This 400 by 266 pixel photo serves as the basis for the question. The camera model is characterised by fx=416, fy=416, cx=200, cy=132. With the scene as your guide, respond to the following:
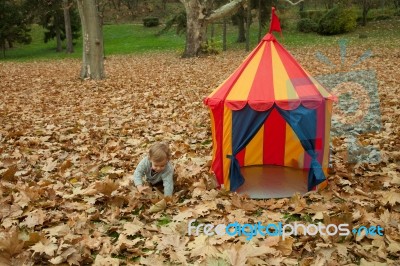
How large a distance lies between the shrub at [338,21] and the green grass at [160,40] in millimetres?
797

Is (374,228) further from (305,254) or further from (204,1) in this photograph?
(204,1)

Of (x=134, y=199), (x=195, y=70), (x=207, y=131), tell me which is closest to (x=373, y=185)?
(x=134, y=199)

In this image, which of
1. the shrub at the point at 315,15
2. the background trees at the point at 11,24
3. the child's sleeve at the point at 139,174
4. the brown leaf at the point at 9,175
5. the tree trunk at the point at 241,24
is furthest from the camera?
the shrub at the point at 315,15

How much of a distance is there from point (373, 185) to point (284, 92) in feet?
4.73

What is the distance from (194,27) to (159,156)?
19505 millimetres

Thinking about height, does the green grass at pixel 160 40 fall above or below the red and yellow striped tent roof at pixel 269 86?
above

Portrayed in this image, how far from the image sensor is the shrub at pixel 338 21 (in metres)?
34.1

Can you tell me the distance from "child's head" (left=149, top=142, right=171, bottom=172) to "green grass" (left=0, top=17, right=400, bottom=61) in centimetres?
2503

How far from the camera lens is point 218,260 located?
3.24 m

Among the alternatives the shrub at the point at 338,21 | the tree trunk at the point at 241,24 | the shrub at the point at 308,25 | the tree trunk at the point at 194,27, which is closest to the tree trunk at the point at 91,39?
the tree trunk at the point at 194,27

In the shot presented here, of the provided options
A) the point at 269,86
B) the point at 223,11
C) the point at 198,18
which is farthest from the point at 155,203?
the point at 223,11

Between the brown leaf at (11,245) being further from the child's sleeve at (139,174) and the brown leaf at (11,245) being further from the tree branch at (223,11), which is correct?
the tree branch at (223,11)

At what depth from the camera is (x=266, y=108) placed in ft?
14.5

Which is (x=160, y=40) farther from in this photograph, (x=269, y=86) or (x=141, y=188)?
(x=141, y=188)
